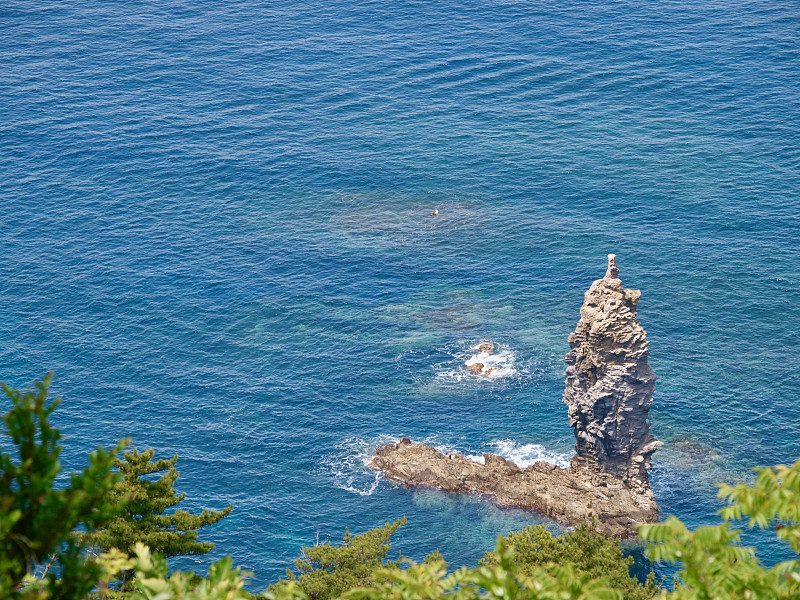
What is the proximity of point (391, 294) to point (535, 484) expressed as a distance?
48378 mm

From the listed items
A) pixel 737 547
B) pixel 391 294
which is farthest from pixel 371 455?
pixel 737 547

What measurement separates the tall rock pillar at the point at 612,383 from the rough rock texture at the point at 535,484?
7.03 ft

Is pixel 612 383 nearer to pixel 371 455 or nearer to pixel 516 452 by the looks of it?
pixel 516 452

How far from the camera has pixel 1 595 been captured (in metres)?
25.8


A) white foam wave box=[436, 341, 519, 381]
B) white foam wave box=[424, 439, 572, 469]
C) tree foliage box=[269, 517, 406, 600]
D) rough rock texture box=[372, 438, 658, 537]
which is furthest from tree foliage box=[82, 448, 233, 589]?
white foam wave box=[436, 341, 519, 381]

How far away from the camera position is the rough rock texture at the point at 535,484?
4417 inches

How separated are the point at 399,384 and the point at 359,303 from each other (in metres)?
20.7

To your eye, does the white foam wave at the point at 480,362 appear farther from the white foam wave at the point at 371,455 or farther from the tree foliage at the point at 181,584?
the tree foliage at the point at 181,584

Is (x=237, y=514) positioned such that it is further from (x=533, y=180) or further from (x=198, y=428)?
(x=533, y=180)

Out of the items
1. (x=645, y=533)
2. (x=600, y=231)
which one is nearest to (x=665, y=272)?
(x=600, y=231)

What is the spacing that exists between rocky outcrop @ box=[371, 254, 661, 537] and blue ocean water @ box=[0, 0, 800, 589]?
320 cm

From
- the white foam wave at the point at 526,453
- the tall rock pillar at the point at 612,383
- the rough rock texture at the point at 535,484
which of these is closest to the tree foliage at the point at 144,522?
the tall rock pillar at the point at 612,383

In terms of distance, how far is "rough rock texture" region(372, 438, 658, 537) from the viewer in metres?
112

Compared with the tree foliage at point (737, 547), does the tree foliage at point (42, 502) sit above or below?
above
